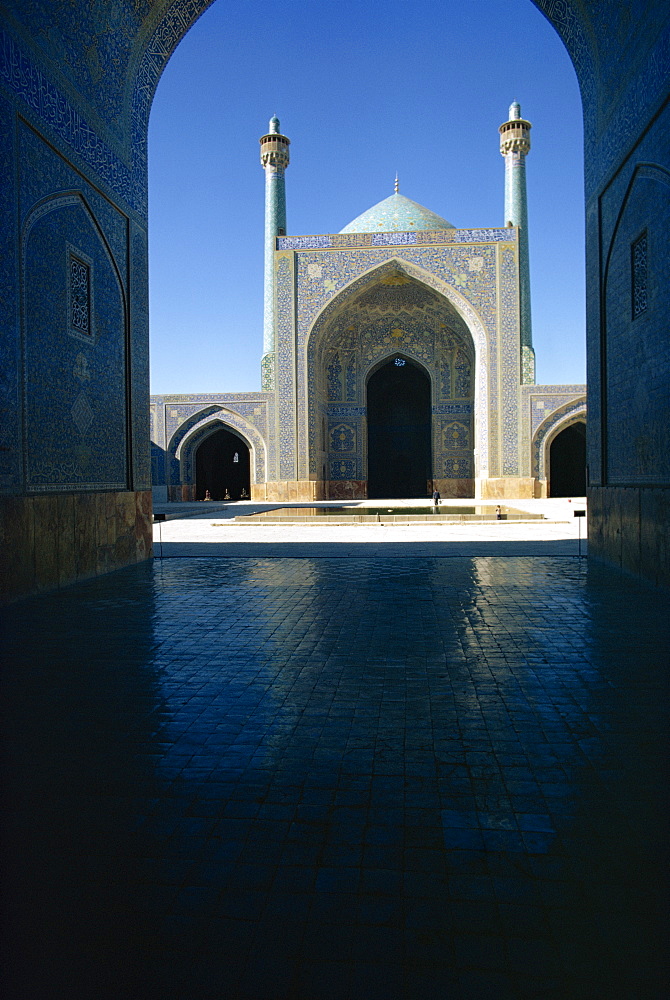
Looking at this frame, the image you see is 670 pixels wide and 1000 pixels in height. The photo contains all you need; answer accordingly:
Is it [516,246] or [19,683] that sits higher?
[516,246]

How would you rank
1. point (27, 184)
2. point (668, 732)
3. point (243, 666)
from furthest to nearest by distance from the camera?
point (27, 184) < point (243, 666) < point (668, 732)

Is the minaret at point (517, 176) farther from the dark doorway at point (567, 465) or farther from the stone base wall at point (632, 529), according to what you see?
the stone base wall at point (632, 529)

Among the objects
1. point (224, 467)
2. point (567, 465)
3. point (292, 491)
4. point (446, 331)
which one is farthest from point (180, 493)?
point (567, 465)

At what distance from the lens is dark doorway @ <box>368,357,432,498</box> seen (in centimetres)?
2273

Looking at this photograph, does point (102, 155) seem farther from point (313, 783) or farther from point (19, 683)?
point (313, 783)

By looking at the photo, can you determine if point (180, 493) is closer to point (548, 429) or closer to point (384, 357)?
point (384, 357)

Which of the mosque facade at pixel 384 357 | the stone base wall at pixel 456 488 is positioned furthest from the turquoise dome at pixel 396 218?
the stone base wall at pixel 456 488

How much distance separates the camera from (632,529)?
4.41 metres

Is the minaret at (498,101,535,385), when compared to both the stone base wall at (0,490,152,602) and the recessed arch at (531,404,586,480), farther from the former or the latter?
the stone base wall at (0,490,152,602)

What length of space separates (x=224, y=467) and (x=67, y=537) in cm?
1865

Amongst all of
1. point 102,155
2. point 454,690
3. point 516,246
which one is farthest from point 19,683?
point 516,246

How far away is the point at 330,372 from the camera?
731 inches

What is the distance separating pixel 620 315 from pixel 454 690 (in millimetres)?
3635

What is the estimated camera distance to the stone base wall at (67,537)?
368 cm
